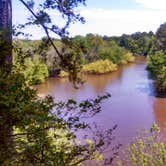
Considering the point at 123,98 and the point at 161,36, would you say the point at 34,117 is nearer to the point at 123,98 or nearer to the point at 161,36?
the point at 123,98

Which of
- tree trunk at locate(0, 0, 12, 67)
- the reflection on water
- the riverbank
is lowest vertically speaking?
the reflection on water

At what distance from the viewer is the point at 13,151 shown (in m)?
3.03

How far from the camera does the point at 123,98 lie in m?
24.4

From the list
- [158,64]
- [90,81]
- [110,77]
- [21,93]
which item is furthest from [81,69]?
[110,77]

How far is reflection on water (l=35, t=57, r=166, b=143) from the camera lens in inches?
709

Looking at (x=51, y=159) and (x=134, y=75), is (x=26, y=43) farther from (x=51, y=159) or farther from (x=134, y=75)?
(x=134, y=75)

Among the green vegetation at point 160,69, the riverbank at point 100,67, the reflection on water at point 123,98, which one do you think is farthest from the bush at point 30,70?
the riverbank at point 100,67

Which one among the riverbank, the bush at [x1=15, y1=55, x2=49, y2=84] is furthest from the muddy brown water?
the bush at [x1=15, y1=55, x2=49, y2=84]

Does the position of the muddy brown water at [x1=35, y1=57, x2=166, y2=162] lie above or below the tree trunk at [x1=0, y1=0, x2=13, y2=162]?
below

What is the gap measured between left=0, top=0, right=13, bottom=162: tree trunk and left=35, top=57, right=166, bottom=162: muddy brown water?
399 inches

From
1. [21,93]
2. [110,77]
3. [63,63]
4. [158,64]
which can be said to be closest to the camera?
[21,93]

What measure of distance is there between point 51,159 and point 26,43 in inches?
41.4

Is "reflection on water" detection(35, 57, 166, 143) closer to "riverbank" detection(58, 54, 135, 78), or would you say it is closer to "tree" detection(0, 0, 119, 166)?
"riverbank" detection(58, 54, 135, 78)

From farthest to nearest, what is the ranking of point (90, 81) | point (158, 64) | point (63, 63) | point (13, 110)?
1. point (90, 81)
2. point (158, 64)
3. point (63, 63)
4. point (13, 110)
